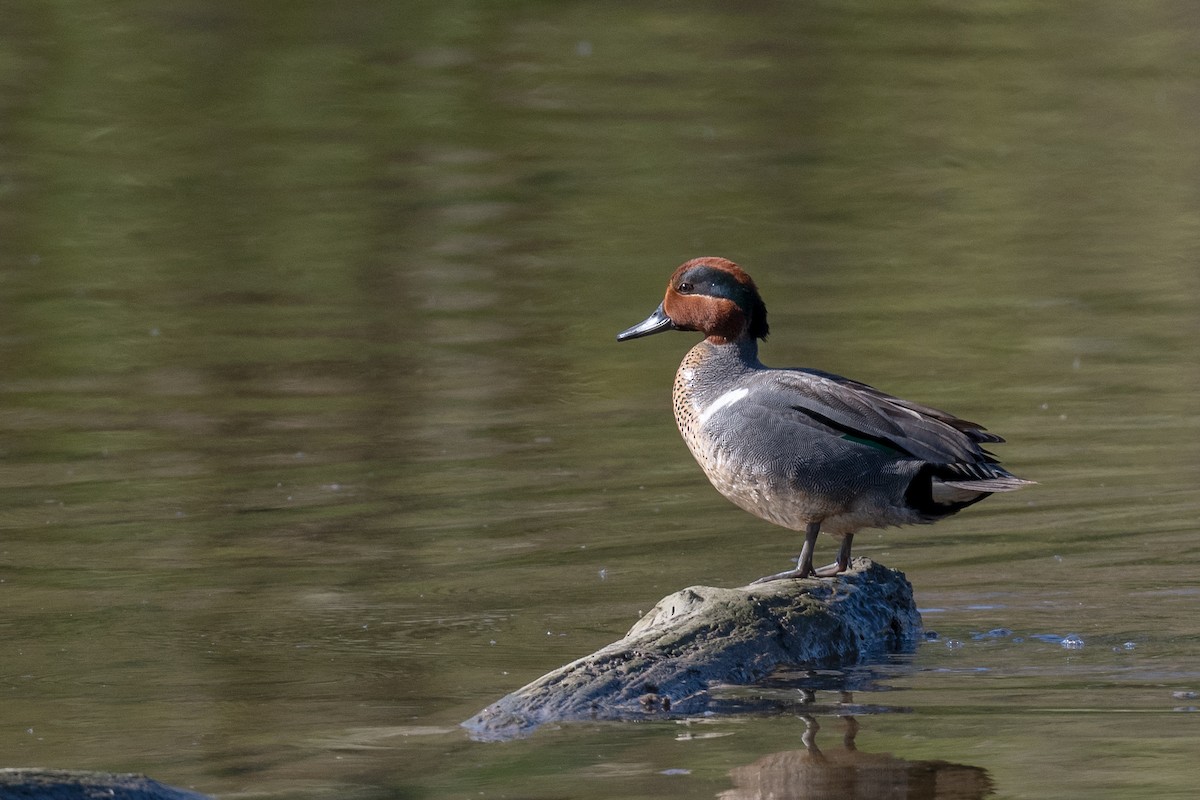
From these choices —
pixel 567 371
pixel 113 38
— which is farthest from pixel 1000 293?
pixel 113 38

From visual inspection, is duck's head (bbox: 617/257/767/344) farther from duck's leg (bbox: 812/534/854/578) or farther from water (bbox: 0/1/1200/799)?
water (bbox: 0/1/1200/799)

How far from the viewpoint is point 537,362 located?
1107cm

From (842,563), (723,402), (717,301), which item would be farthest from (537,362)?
(842,563)

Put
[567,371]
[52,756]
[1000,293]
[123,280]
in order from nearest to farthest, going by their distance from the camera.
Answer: [52,756]
[567,371]
[1000,293]
[123,280]

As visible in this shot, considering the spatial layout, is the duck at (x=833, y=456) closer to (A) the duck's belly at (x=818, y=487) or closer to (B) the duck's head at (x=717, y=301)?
(A) the duck's belly at (x=818, y=487)

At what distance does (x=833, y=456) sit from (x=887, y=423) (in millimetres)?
203

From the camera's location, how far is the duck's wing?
20.7ft

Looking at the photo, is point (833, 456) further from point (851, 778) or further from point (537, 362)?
point (537, 362)

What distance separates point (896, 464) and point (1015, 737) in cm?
119

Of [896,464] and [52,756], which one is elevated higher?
[896,464]

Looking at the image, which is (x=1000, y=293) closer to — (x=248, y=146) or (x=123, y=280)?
(x=123, y=280)

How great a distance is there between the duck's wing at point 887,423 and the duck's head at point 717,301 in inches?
13.7

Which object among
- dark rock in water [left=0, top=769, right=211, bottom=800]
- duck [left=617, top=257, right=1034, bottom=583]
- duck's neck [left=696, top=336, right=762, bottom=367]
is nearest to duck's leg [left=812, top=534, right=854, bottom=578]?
duck [left=617, top=257, right=1034, bottom=583]

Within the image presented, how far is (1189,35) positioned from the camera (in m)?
21.5
